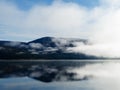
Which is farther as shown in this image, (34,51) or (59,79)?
(34,51)

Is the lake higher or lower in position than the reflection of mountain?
lower

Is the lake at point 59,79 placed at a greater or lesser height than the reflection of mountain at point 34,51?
lesser

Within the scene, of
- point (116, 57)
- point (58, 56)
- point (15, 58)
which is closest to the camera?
point (15, 58)

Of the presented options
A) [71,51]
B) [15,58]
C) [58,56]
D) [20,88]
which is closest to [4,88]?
[20,88]

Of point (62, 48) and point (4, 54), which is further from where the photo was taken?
point (62, 48)

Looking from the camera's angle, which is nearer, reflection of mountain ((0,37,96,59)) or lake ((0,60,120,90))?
lake ((0,60,120,90))

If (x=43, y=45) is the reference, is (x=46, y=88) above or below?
below

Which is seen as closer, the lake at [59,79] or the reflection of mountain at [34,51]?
the lake at [59,79]

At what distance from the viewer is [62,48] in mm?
191250

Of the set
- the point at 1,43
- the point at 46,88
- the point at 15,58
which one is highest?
the point at 1,43

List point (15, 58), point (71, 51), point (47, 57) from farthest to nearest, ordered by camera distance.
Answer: point (71, 51)
point (47, 57)
point (15, 58)

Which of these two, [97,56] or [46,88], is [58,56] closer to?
[97,56]

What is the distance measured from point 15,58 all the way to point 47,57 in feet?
87.5

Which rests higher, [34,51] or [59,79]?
[34,51]
